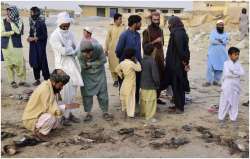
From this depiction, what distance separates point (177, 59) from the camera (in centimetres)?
830

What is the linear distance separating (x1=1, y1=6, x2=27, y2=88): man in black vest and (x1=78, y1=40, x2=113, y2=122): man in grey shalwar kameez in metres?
3.01

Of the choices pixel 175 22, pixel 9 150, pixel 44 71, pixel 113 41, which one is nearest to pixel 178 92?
pixel 175 22

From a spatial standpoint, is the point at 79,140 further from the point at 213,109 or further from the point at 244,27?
the point at 244,27

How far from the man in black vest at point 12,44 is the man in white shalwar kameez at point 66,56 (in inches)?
112

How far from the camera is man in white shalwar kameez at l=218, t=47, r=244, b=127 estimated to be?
7.60 m

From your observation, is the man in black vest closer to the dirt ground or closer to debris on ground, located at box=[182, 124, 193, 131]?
the dirt ground

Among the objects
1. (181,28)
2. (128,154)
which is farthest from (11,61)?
(128,154)

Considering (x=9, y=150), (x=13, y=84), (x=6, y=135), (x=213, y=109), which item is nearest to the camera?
(x=9, y=150)

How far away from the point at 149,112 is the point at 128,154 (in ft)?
5.88

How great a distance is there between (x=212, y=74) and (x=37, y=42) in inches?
151

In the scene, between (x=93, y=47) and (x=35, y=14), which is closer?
(x=93, y=47)

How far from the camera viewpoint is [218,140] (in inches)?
271

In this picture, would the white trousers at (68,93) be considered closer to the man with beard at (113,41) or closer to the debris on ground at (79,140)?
the debris on ground at (79,140)

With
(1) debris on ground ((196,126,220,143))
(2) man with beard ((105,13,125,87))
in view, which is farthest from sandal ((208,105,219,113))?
(2) man with beard ((105,13,125,87))
